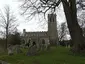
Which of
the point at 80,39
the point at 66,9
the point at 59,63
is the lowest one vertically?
the point at 59,63

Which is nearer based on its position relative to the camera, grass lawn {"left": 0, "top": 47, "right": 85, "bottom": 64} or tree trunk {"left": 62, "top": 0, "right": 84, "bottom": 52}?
grass lawn {"left": 0, "top": 47, "right": 85, "bottom": 64}

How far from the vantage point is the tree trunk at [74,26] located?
2251 centimetres

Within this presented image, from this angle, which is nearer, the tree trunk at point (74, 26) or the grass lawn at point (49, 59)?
the grass lawn at point (49, 59)

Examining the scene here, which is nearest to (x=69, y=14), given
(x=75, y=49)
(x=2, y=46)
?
(x=75, y=49)

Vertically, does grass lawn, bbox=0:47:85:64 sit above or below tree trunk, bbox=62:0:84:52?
below

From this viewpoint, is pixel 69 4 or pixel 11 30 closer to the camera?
pixel 69 4

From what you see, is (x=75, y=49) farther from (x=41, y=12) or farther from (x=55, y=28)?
(x=55, y=28)

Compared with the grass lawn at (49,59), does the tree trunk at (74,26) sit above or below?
above

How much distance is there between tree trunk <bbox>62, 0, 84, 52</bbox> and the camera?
73.8 feet

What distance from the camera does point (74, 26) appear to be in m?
23.1

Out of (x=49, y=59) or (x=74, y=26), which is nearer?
(x=49, y=59)

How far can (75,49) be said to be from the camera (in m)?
22.2

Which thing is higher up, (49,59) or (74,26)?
(74,26)

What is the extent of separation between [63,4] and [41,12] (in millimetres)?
2935
